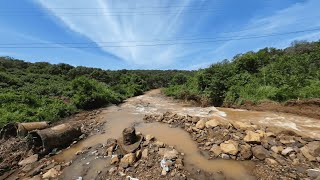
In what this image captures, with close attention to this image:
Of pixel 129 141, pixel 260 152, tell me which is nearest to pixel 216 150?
pixel 260 152

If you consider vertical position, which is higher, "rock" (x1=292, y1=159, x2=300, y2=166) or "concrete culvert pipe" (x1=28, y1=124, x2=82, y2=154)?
"concrete culvert pipe" (x1=28, y1=124, x2=82, y2=154)

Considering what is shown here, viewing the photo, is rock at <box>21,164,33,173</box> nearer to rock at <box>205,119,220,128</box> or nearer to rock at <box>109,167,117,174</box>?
rock at <box>109,167,117,174</box>

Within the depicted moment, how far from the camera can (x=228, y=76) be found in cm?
1989

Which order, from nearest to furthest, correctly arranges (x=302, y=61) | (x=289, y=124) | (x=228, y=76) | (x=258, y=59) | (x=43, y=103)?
(x=289, y=124)
(x=43, y=103)
(x=302, y=61)
(x=228, y=76)
(x=258, y=59)

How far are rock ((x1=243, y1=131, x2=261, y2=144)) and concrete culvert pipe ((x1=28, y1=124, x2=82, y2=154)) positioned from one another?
7.56 m

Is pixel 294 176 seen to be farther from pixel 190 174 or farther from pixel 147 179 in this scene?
pixel 147 179

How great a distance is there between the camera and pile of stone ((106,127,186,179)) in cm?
677

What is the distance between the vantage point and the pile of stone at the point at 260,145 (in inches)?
267

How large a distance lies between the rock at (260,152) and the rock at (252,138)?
1.45 ft

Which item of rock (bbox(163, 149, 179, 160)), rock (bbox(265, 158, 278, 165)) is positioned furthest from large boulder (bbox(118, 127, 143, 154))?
rock (bbox(265, 158, 278, 165))

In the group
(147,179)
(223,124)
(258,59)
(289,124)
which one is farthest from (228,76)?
(147,179)

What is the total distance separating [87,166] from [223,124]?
588cm

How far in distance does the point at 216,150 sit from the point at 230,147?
0.50m

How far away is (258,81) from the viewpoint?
18.6m
